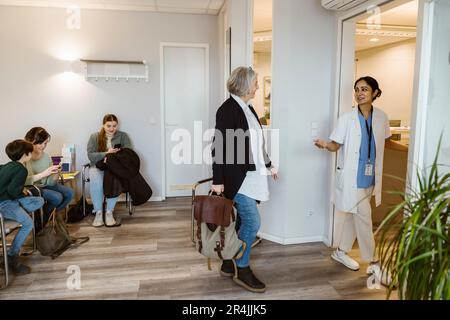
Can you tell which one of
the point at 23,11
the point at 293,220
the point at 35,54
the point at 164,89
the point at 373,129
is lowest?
the point at 293,220

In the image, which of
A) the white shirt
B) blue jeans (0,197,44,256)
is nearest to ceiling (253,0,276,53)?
the white shirt

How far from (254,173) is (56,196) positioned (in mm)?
2097

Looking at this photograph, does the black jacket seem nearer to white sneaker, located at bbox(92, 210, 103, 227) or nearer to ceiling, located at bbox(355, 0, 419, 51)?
white sneaker, located at bbox(92, 210, 103, 227)

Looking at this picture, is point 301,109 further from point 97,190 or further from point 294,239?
point 97,190

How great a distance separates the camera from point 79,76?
4672 mm

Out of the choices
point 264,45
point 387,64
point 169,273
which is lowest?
point 169,273

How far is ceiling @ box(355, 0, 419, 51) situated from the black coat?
3.65m

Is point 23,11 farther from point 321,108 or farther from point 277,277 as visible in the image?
point 277,277

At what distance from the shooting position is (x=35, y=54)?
4555 mm

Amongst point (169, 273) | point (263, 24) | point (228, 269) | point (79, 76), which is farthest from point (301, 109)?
point (79, 76)

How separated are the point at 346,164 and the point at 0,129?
170 inches

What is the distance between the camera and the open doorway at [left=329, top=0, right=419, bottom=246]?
3062 mm

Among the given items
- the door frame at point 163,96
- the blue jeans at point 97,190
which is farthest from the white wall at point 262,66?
the blue jeans at point 97,190
